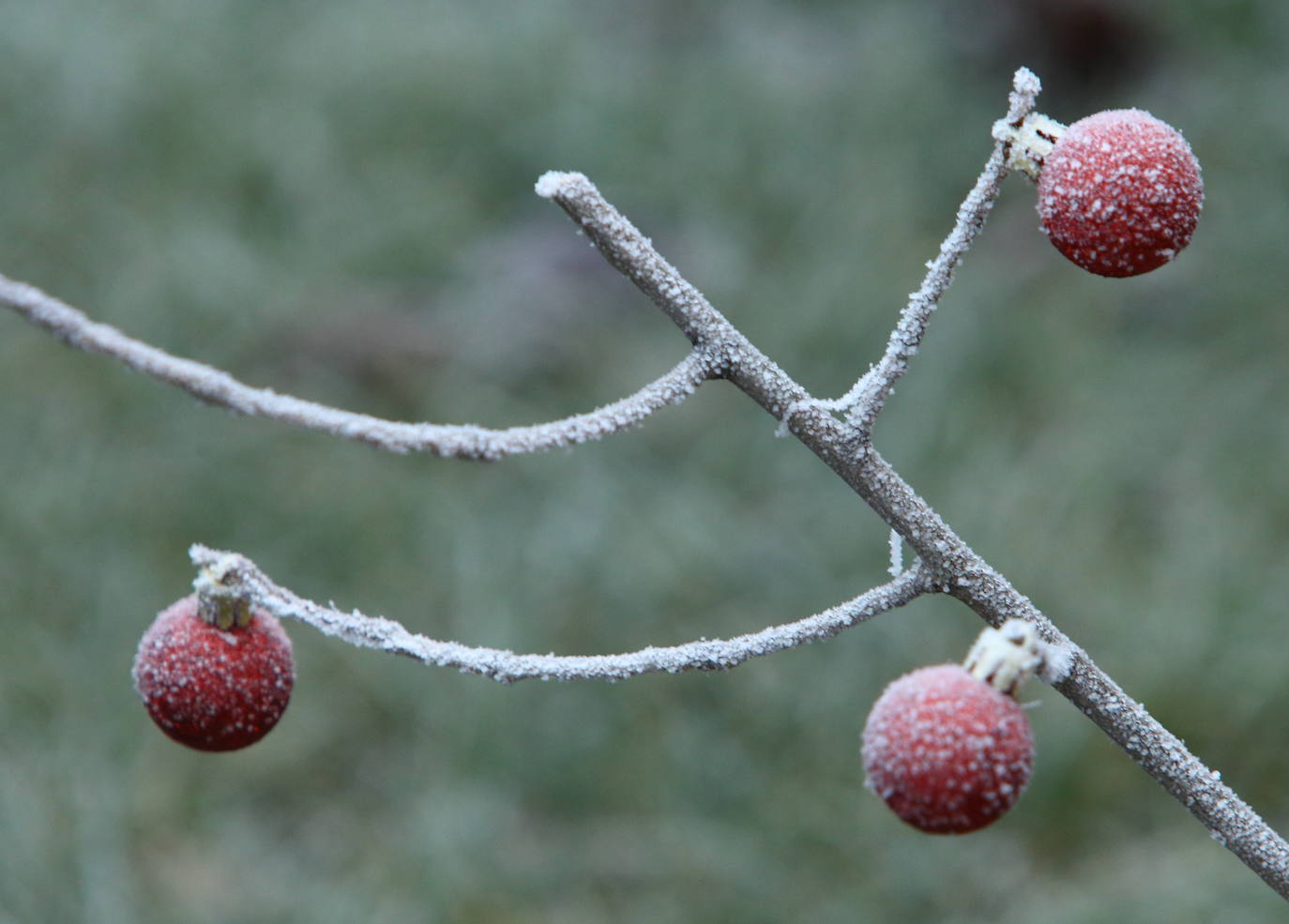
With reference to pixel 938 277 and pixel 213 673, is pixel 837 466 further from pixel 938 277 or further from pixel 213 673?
pixel 213 673

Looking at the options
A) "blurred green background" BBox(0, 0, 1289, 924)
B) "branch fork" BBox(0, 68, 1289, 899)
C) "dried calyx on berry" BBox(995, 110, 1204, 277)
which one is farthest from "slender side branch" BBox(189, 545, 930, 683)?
"blurred green background" BBox(0, 0, 1289, 924)

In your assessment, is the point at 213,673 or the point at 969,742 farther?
the point at 213,673

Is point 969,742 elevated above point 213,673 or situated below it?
below

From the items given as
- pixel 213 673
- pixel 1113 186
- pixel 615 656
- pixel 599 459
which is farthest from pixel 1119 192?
pixel 599 459

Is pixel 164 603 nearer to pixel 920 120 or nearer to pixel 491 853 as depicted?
pixel 491 853

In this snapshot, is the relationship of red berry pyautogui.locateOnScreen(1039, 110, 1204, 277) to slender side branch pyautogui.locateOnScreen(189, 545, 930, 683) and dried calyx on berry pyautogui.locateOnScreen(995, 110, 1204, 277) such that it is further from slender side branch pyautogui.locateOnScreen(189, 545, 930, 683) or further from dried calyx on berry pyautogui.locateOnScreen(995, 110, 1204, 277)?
slender side branch pyautogui.locateOnScreen(189, 545, 930, 683)

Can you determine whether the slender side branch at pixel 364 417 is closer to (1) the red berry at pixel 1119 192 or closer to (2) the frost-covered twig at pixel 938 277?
(2) the frost-covered twig at pixel 938 277
